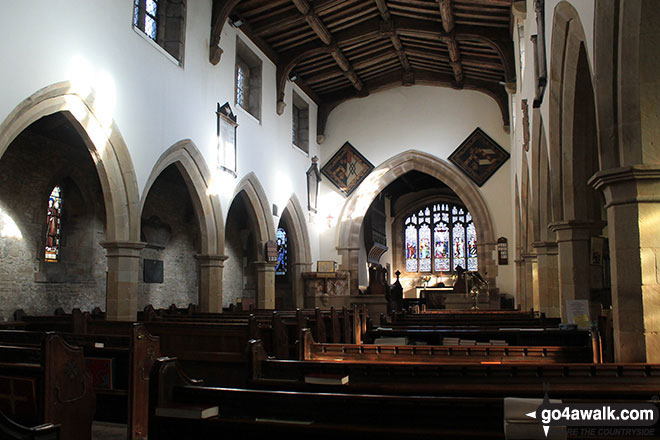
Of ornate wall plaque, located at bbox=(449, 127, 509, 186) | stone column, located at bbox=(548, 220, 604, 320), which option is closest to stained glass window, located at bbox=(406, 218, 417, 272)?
ornate wall plaque, located at bbox=(449, 127, 509, 186)

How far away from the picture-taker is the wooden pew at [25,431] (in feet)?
6.47

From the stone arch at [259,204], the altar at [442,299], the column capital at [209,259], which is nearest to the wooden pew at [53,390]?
the column capital at [209,259]

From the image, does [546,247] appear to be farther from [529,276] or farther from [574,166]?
[529,276]

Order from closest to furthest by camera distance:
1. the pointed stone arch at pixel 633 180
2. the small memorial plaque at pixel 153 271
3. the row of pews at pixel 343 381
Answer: the row of pews at pixel 343 381
the pointed stone arch at pixel 633 180
the small memorial plaque at pixel 153 271

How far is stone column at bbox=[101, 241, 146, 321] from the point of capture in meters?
8.69

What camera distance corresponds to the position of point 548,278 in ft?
27.9

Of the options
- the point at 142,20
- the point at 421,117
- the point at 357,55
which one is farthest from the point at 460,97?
the point at 142,20

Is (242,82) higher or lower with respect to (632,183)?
higher

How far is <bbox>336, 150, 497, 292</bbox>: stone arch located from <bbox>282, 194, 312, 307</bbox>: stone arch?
4.04 feet

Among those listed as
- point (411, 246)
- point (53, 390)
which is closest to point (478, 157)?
point (411, 246)

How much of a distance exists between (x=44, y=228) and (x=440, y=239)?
14757 mm

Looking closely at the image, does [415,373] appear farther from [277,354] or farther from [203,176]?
[203,176]

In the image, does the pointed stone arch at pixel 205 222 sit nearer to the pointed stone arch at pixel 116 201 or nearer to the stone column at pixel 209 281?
the stone column at pixel 209 281

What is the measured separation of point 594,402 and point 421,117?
15.0 m
